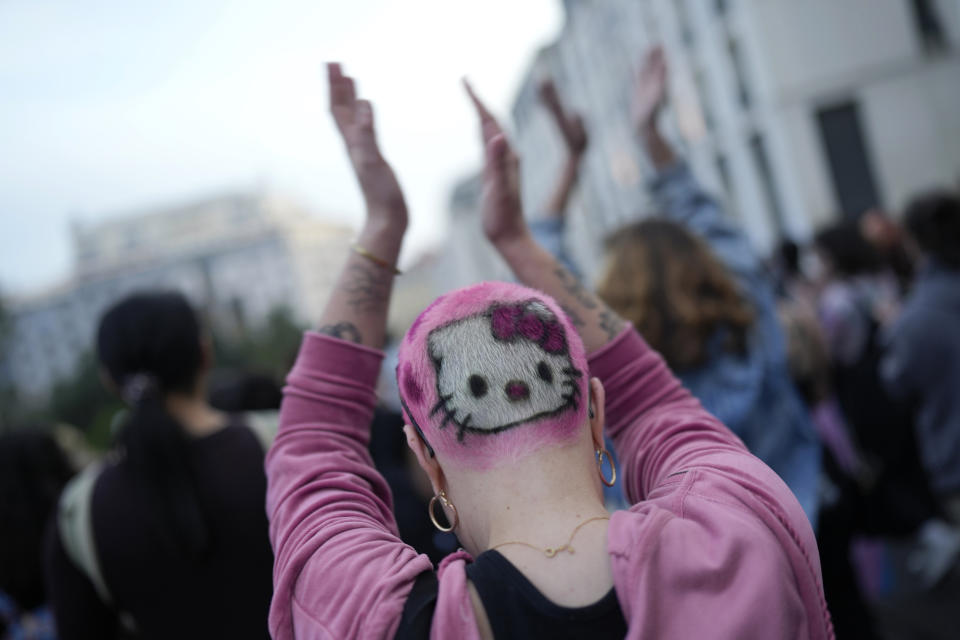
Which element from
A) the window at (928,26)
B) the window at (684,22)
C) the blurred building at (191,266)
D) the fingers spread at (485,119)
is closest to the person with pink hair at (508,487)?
the fingers spread at (485,119)

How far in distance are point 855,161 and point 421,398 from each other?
20558 mm

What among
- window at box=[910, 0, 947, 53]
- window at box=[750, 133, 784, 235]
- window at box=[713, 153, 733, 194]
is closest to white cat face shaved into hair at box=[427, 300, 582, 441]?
window at box=[750, 133, 784, 235]

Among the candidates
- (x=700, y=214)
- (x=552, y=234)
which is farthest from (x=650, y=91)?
(x=552, y=234)

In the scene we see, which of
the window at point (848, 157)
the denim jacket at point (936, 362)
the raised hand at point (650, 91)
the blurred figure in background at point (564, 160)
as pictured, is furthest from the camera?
the window at point (848, 157)

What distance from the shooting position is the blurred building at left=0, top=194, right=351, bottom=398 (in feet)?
219

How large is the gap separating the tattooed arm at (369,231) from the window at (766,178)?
20.2m

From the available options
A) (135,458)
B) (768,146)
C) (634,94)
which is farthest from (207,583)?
(768,146)

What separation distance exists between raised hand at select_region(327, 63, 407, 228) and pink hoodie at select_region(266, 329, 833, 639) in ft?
0.93

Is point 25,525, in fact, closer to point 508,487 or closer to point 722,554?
point 508,487

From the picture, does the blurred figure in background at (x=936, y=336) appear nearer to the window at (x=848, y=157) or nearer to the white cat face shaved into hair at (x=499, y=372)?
the white cat face shaved into hair at (x=499, y=372)

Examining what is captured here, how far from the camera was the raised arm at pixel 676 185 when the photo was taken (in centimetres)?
263

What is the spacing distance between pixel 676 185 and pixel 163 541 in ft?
6.63

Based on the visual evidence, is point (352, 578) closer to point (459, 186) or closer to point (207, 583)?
point (207, 583)

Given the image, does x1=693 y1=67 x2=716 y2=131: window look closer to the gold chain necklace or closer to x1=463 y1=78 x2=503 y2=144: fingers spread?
x1=463 y1=78 x2=503 y2=144: fingers spread
